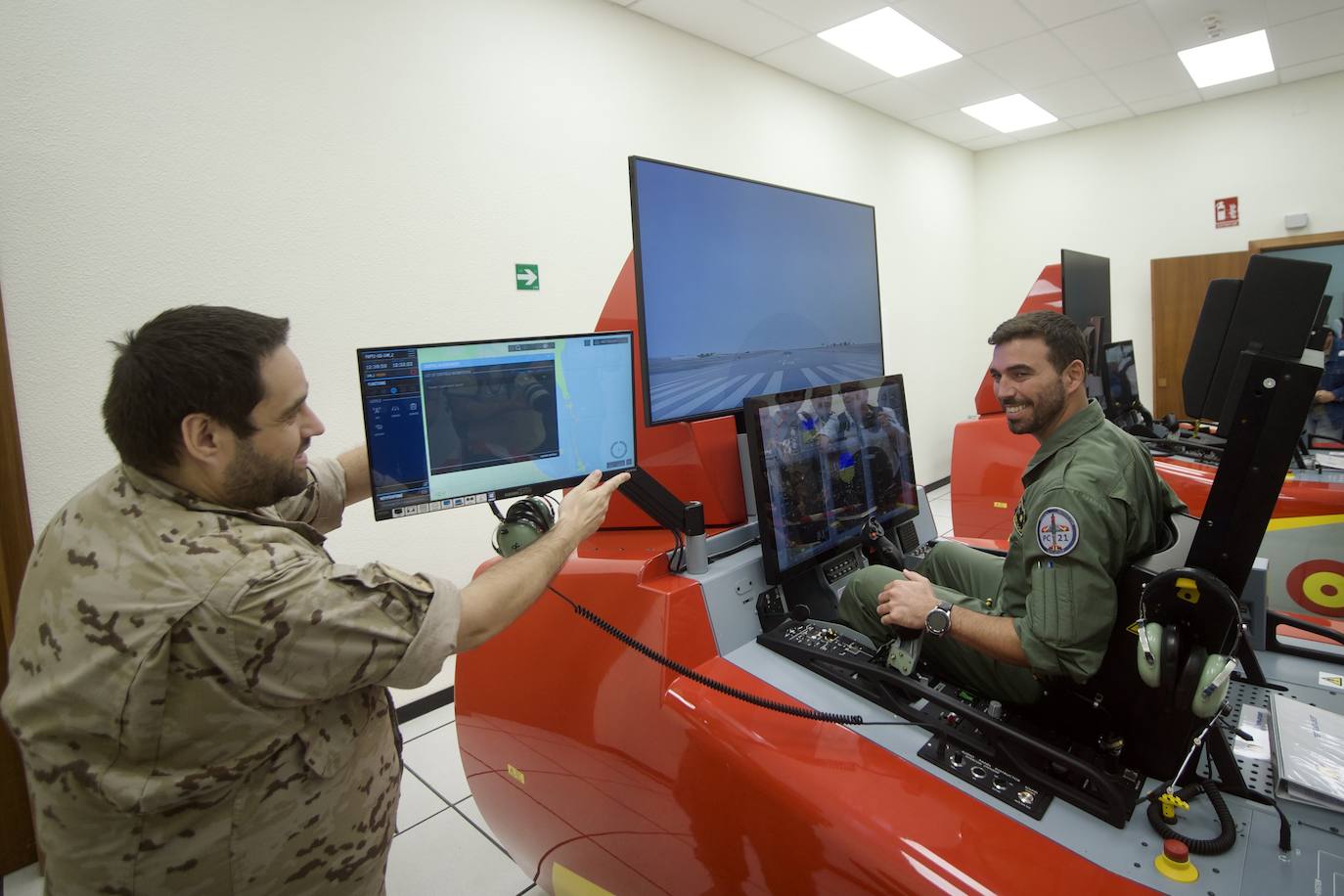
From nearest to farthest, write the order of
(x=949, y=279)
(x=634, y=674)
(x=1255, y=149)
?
(x=634, y=674), (x=1255, y=149), (x=949, y=279)

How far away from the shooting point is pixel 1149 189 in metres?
6.52

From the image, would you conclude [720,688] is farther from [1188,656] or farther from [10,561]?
[10,561]

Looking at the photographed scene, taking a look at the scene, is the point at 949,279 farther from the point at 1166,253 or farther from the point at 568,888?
the point at 568,888

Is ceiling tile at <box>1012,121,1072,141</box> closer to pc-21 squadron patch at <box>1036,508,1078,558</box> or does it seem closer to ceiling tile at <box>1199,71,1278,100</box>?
ceiling tile at <box>1199,71,1278,100</box>

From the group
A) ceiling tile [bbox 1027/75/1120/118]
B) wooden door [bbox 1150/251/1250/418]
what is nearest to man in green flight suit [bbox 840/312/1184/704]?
ceiling tile [bbox 1027/75/1120/118]

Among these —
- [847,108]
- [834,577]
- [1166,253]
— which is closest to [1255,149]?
[1166,253]

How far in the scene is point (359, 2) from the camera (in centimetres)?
268

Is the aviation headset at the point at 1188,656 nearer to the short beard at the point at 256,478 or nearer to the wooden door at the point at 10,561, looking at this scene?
the short beard at the point at 256,478

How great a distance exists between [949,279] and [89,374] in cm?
685

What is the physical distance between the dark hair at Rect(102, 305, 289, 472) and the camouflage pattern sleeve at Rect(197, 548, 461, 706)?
0.73 feet

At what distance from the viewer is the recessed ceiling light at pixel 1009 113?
19.3 ft

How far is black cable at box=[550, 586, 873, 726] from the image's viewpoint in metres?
1.27

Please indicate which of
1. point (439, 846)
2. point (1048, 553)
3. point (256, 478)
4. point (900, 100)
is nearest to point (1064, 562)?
point (1048, 553)

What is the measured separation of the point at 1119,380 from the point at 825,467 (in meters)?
3.39
